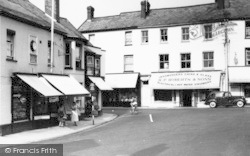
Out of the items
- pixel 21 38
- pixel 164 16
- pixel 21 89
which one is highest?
pixel 164 16

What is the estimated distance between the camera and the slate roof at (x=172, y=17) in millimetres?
35469

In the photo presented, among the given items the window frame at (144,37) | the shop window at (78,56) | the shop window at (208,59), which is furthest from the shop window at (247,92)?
the shop window at (78,56)

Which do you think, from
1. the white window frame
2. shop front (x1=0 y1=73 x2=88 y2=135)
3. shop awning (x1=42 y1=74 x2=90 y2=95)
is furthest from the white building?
the white window frame

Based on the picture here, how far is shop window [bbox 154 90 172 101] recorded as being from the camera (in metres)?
37.8

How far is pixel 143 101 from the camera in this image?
38.8 metres

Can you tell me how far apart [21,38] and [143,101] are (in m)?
23.2

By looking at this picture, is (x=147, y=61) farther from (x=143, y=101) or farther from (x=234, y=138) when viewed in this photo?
(x=234, y=138)

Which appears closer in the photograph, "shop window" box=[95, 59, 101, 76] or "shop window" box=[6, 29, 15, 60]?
"shop window" box=[6, 29, 15, 60]

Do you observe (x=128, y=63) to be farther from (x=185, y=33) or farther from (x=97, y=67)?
(x=97, y=67)

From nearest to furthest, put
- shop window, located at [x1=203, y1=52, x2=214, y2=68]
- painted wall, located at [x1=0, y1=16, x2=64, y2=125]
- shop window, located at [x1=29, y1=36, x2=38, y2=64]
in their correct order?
painted wall, located at [x1=0, y1=16, x2=64, y2=125], shop window, located at [x1=29, y1=36, x2=38, y2=64], shop window, located at [x1=203, y1=52, x2=214, y2=68]

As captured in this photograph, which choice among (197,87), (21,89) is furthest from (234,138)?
(197,87)

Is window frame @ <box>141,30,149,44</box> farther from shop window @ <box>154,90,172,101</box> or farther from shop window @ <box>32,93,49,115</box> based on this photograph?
shop window @ <box>32,93,49,115</box>

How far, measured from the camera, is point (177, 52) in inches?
1458

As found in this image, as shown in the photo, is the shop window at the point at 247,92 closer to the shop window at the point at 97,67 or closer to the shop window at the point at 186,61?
the shop window at the point at 186,61
